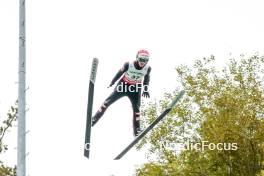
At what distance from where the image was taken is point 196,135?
165 ft

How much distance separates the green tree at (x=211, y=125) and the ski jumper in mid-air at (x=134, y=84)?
27467 millimetres

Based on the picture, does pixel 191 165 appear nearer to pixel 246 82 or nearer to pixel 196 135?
pixel 196 135

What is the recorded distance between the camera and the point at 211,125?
46906 millimetres

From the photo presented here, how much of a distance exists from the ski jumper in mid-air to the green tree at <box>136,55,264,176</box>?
90.1ft

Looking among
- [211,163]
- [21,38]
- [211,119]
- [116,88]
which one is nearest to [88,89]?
[116,88]

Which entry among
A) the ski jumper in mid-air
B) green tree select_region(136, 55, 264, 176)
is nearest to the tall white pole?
the ski jumper in mid-air

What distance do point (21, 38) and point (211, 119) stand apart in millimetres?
35175

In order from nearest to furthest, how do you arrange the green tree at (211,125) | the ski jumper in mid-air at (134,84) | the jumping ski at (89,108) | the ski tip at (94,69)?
the ski tip at (94,69)
the jumping ski at (89,108)
the ski jumper in mid-air at (134,84)
the green tree at (211,125)

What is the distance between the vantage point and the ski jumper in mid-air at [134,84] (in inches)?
753

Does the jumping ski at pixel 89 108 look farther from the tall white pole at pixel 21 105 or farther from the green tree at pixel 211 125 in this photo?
the green tree at pixel 211 125

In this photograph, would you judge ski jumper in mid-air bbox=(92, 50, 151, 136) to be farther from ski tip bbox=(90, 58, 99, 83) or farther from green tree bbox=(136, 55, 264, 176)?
green tree bbox=(136, 55, 264, 176)

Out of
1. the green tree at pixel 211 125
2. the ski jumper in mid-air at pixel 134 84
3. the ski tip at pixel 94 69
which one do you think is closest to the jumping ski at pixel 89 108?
the ski tip at pixel 94 69

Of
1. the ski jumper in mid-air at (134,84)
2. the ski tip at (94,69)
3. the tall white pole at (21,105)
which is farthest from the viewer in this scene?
the ski jumper in mid-air at (134,84)

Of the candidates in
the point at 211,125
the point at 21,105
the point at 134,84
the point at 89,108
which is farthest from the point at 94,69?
the point at 211,125
